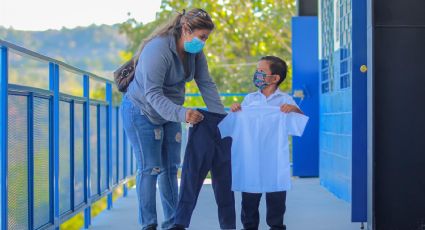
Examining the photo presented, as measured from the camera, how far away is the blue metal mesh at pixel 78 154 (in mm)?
5990

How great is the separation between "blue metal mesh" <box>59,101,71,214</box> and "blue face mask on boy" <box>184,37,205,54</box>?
84 cm

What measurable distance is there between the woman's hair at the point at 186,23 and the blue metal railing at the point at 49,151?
61cm

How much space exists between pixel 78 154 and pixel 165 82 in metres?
1.08

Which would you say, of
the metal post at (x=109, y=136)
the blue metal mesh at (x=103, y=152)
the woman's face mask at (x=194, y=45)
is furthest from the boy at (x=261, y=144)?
the metal post at (x=109, y=136)

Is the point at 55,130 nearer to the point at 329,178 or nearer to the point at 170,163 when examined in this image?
the point at 170,163

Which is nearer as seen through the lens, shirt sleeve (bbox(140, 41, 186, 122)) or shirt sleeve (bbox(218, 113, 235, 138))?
shirt sleeve (bbox(140, 41, 186, 122))

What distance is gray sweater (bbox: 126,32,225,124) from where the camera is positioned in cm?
508

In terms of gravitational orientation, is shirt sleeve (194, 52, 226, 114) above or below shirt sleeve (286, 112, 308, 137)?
above

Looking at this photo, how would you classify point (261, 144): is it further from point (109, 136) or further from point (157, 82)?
point (109, 136)

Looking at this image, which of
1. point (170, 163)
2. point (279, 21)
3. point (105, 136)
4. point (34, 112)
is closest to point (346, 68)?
point (105, 136)

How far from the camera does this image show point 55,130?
535 centimetres

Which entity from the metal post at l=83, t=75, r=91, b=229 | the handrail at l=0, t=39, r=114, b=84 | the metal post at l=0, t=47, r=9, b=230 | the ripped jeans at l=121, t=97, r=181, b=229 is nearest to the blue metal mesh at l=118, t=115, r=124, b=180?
the handrail at l=0, t=39, r=114, b=84

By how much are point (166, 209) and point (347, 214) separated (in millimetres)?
1971

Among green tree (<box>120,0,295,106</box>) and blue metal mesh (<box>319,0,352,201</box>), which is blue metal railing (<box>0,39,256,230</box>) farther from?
green tree (<box>120,0,295,106</box>)
